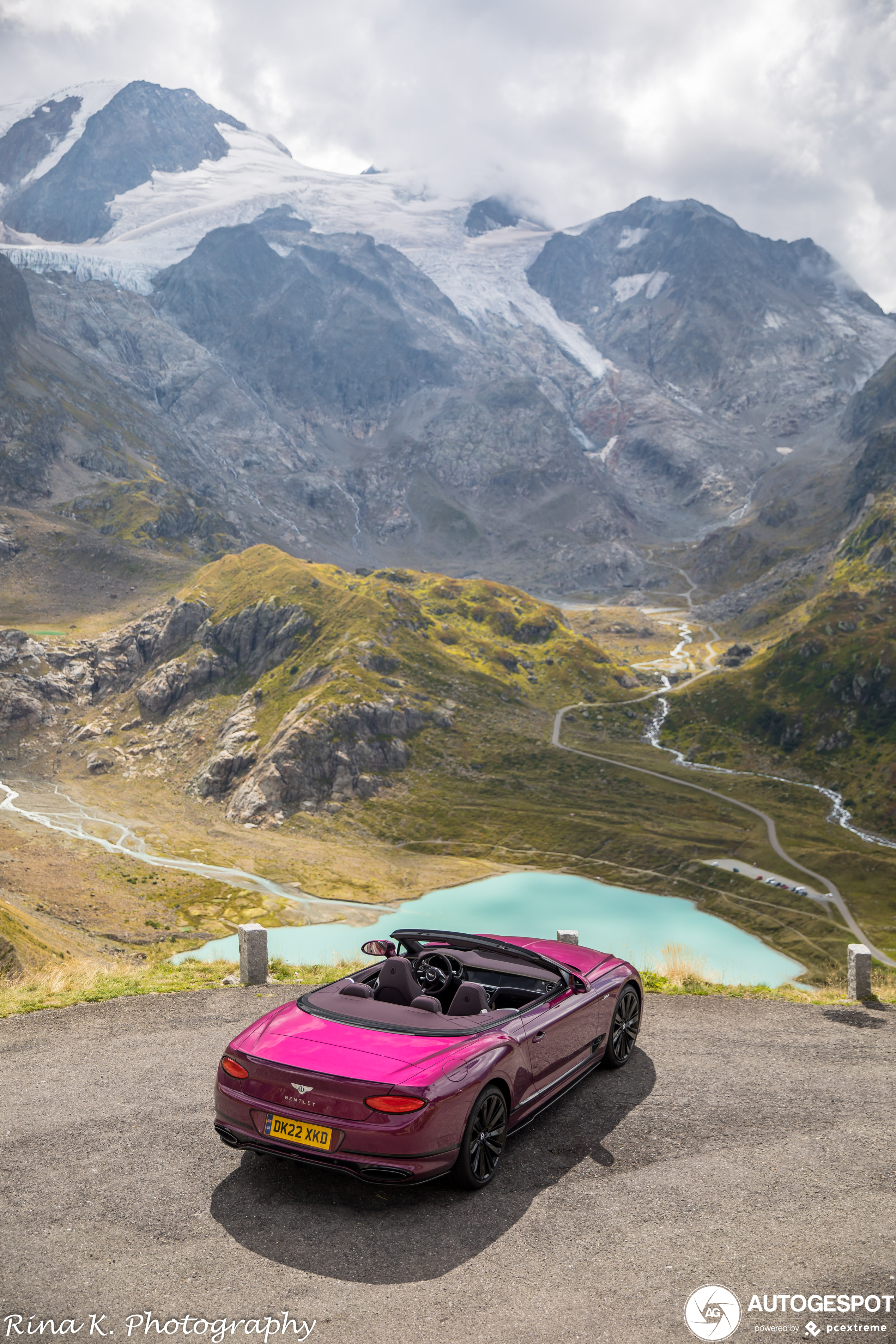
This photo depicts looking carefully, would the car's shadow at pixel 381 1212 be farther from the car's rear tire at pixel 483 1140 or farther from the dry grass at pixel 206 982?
the dry grass at pixel 206 982

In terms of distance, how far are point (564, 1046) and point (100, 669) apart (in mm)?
206649

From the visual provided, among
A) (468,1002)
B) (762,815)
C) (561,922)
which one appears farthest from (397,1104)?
(762,815)

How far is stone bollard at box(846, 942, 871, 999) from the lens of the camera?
1606 centimetres

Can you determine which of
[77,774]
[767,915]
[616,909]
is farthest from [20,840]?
[767,915]

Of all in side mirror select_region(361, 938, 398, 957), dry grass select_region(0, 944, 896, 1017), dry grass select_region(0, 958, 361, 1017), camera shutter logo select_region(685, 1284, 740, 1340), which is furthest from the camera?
dry grass select_region(0, 944, 896, 1017)

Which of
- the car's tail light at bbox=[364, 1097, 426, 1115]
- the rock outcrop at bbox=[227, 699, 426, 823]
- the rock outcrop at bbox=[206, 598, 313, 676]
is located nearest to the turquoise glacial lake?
the rock outcrop at bbox=[227, 699, 426, 823]

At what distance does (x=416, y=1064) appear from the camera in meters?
8.43

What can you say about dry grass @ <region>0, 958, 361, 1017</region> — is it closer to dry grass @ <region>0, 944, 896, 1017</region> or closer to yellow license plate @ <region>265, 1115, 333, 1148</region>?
dry grass @ <region>0, 944, 896, 1017</region>

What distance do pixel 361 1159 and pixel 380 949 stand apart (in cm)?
415

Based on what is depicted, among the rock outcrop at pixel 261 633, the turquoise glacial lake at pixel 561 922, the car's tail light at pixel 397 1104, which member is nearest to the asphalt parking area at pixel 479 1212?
the car's tail light at pixel 397 1104

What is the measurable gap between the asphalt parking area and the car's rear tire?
7.7 inches

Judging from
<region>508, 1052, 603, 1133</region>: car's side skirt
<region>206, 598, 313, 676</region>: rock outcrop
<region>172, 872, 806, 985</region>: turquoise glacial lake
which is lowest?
<region>172, 872, 806, 985</region>: turquoise glacial lake

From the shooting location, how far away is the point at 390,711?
17050 centimetres

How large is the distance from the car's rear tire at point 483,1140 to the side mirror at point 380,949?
3121 millimetres
